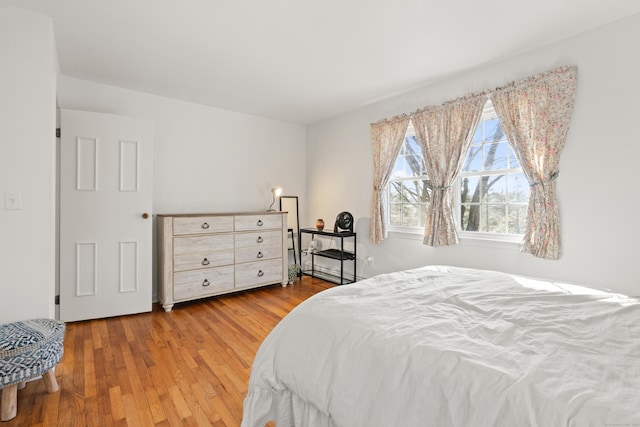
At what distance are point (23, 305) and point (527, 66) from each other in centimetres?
414

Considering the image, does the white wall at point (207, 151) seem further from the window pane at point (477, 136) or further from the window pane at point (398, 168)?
the window pane at point (477, 136)

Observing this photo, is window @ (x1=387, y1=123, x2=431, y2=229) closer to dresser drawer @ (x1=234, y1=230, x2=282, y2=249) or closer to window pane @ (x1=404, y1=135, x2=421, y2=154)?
window pane @ (x1=404, y1=135, x2=421, y2=154)

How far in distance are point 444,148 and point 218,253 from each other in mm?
2752

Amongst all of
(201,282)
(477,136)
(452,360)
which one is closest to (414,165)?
(477,136)

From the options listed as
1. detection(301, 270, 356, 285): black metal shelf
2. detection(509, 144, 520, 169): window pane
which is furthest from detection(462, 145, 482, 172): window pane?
detection(301, 270, 356, 285): black metal shelf

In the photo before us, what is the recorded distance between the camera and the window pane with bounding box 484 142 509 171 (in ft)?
9.61

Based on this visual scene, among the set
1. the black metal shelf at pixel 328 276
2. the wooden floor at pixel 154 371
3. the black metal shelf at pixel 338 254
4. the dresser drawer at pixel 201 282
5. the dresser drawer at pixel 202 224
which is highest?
the dresser drawer at pixel 202 224

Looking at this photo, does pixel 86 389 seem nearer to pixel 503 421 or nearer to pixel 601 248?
pixel 503 421

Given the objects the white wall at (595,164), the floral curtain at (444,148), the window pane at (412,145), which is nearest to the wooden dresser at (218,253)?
the window pane at (412,145)

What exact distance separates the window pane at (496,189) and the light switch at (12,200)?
3.71 m

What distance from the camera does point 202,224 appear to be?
3.52 m

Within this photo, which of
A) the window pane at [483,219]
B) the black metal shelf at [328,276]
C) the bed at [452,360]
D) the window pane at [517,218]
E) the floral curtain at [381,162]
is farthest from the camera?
the black metal shelf at [328,276]

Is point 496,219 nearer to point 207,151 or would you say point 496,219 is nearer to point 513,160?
point 513,160

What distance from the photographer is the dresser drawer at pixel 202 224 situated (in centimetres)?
337
